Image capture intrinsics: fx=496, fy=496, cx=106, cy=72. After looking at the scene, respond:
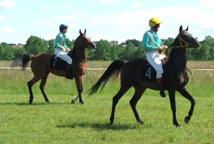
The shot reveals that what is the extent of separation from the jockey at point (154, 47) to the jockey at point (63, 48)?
6502 mm

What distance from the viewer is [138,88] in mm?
13977

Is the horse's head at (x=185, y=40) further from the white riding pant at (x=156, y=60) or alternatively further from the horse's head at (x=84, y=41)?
the horse's head at (x=84, y=41)

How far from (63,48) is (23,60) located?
261cm

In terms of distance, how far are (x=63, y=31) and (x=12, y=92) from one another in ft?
26.7

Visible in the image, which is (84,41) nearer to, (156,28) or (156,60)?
(156,28)

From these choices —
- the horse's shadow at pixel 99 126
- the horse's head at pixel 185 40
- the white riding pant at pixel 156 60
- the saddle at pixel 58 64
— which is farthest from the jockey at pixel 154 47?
the saddle at pixel 58 64

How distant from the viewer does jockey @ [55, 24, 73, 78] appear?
18984 millimetres

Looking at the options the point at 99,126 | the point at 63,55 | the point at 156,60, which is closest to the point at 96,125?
the point at 99,126

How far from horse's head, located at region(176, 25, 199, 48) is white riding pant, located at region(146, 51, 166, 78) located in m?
0.63

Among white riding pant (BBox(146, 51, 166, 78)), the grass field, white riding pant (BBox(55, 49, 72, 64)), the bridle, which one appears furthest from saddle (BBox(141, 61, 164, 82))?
white riding pant (BBox(55, 49, 72, 64))

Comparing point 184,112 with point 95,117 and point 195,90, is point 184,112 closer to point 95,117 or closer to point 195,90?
Answer: point 95,117

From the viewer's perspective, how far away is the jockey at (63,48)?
1898cm

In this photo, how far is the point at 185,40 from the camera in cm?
1254

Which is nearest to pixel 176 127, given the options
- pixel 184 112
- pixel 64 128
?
pixel 64 128
